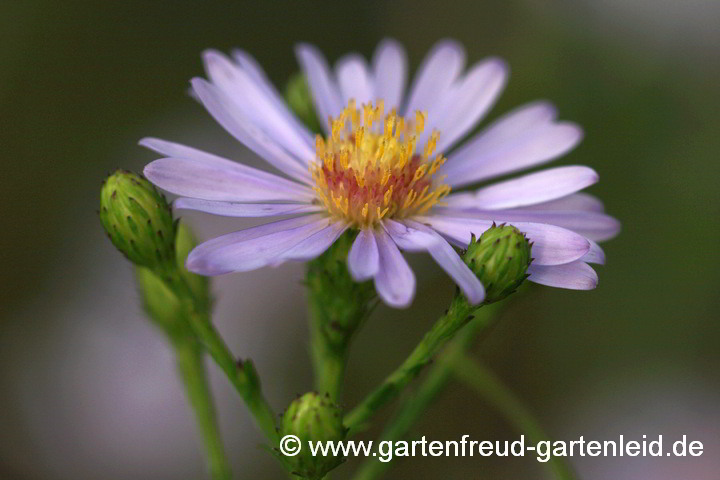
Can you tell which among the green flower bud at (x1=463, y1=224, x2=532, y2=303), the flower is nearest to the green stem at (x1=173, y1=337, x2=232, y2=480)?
the flower

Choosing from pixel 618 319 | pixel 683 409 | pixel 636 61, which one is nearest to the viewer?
pixel 683 409

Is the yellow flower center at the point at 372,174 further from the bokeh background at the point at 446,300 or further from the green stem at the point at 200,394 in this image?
the bokeh background at the point at 446,300

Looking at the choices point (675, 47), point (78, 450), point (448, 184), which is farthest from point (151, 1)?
point (448, 184)

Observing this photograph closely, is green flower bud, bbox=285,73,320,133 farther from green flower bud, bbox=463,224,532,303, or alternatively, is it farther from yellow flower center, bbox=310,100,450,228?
green flower bud, bbox=463,224,532,303

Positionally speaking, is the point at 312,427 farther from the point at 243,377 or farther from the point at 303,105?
the point at 303,105

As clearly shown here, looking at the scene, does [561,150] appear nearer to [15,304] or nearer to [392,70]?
[392,70]

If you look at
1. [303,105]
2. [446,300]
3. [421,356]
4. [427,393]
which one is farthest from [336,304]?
[446,300]

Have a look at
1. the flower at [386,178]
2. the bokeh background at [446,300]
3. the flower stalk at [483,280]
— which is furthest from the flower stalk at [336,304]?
the bokeh background at [446,300]
